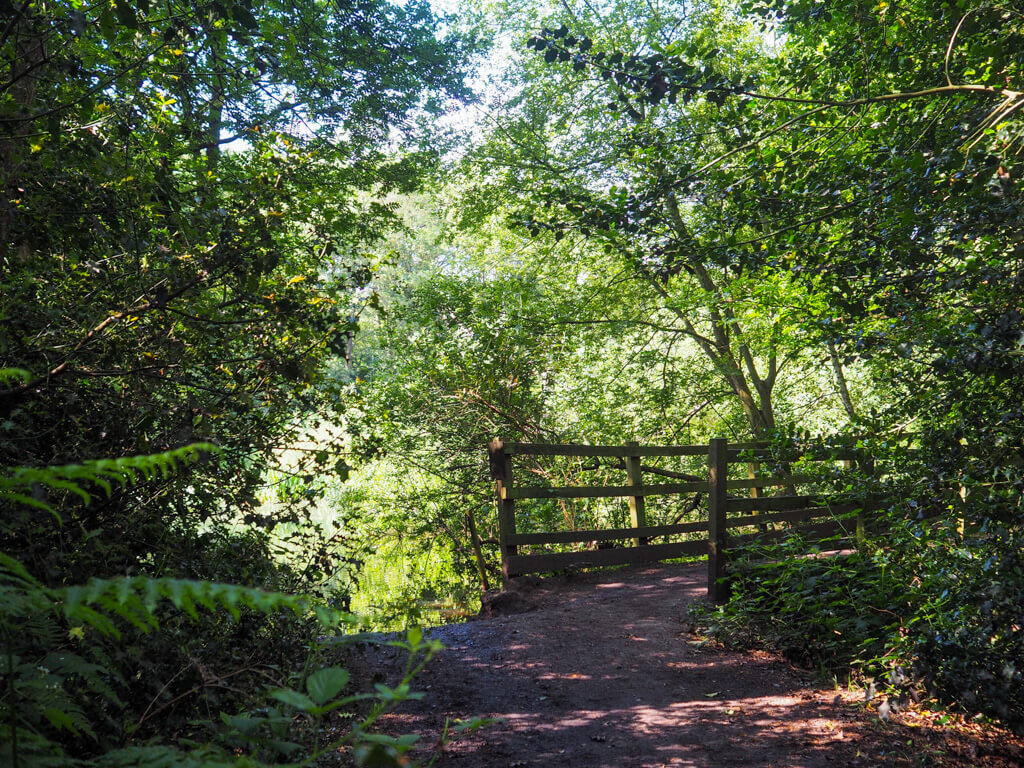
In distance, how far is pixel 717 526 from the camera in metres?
6.40

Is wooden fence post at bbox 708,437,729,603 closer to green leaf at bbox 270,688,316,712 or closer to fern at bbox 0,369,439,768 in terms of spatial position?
fern at bbox 0,369,439,768

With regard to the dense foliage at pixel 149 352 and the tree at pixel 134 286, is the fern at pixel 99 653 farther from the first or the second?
the tree at pixel 134 286

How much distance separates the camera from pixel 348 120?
10672mm

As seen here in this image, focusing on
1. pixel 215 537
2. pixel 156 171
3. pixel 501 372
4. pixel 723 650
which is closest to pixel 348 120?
pixel 501 372

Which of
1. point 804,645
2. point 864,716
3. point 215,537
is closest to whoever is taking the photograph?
point 864,716

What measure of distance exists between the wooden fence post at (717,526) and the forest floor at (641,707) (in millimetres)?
395

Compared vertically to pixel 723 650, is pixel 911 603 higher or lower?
higher

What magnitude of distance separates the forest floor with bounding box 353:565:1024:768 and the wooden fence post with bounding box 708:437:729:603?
395mm

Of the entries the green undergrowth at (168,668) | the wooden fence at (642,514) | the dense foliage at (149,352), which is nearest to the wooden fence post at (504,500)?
the wooden fence at (642,514)

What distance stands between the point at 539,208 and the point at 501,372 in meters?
3.47

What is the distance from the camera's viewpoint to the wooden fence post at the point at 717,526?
619 cm

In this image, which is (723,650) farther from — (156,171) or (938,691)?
(156,171)

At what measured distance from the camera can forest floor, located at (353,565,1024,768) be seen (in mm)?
3527

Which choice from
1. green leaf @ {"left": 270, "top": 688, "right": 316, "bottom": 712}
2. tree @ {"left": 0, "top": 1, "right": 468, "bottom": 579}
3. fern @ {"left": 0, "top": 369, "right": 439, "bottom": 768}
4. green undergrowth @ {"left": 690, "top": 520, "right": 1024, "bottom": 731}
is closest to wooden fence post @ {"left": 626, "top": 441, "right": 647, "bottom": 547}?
green undergrowth @ {"left": 690, "top": 520, "right": 1024, "bottom": 731}
